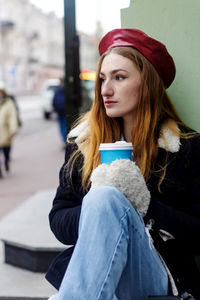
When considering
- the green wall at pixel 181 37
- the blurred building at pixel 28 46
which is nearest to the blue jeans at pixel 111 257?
the green wall at pixel 181 37

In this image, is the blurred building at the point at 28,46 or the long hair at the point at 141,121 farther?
the blurred building at the point at 28,46

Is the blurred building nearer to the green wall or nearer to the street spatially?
the street

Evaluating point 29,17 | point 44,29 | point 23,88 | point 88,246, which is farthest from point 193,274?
point 44,29

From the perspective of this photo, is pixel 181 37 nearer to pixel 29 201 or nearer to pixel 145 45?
pixel 145 45

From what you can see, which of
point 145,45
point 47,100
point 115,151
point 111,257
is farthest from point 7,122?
point 47,100

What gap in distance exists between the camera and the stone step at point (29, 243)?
3059 millimetres

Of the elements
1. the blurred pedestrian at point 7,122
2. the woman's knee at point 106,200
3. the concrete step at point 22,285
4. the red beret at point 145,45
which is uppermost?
the red beret at point 145,45

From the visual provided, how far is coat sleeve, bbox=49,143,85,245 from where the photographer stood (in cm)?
195

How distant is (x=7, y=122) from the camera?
8.22 meters

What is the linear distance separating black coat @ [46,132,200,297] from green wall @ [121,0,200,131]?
1.45 feet

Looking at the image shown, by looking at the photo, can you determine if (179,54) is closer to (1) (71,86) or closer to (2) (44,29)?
(1) (71,86)

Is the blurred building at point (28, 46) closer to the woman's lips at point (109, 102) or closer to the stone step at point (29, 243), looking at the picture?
the stone step at point (29, 243)

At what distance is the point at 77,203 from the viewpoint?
2150 mm

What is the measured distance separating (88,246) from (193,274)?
0.60 m
